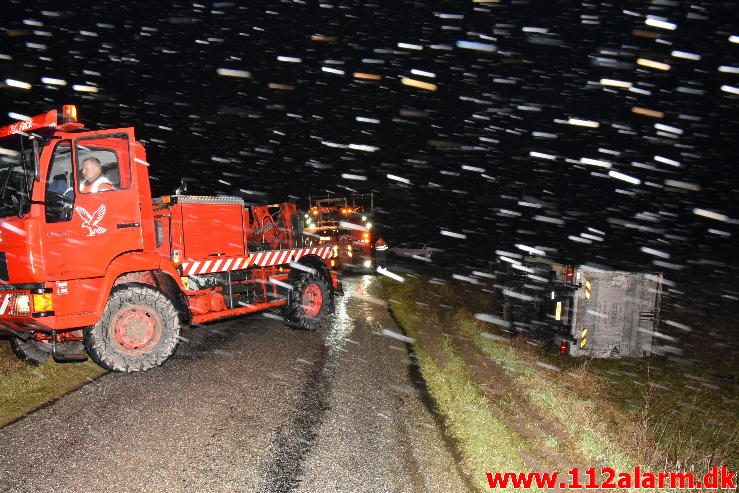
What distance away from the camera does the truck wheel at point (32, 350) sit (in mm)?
7586

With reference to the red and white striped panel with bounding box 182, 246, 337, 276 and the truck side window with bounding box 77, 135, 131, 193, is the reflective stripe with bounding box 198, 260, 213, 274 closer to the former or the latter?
the red and white striped panel with bounding box 182, 246, 337, 276

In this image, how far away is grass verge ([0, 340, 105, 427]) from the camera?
19.5 feet

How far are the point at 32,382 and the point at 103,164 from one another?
324 cm

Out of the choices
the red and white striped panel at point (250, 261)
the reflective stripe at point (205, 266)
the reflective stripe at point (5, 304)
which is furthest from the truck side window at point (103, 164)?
the reflective stripe at point (205, 266)

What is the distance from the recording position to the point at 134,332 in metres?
7.35

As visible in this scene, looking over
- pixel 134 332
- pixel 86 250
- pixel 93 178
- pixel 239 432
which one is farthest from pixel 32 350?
pixel 239 432

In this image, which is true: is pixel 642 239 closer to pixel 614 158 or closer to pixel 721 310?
pixel 614 158

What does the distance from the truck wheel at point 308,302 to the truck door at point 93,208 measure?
3848mm

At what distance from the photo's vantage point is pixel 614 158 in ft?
219

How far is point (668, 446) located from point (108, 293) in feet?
26.3

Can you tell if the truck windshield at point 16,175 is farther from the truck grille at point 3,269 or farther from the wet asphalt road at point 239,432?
the wet asphalt road at point 239,432

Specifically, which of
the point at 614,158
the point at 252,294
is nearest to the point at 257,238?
the point at 252,294

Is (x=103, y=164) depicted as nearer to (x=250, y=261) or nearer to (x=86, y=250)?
(x=86, y=250)

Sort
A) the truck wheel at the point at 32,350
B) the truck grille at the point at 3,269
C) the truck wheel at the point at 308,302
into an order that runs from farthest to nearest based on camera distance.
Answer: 1. the truck wheel at the point at 308,302
2. the truck wheel at the point at 32,350
3. the truck grille at the point at 3,269
